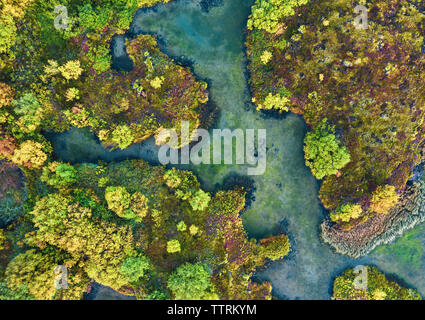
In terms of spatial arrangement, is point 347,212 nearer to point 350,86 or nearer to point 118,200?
point 350,86

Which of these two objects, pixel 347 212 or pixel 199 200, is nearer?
pixel 347 212

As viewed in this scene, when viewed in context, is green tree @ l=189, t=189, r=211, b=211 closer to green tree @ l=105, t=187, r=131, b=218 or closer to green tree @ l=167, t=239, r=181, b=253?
green tree @ l=167, t=239, r=181, b=253

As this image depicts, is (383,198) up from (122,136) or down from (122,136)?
down

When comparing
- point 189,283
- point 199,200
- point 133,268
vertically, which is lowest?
point 189,283

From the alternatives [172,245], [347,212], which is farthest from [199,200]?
[347,212]

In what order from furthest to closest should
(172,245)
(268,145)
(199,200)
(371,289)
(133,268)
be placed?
(268,145)
(371,289)
(199,200)
(172,245)
(133,268)
